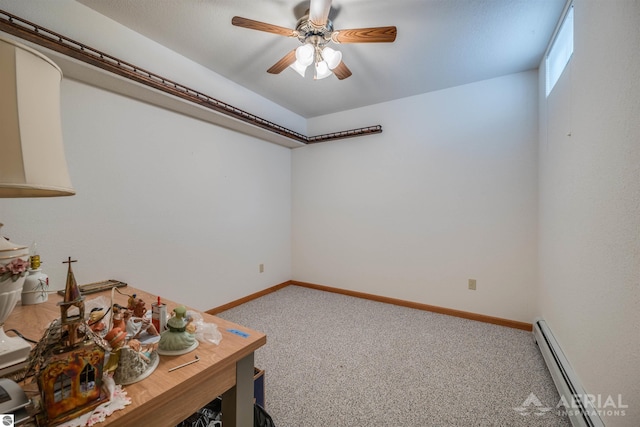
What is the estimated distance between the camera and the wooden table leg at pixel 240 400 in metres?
0.80

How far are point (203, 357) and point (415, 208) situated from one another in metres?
2.66

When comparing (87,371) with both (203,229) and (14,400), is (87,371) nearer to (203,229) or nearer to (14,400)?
(14,400)

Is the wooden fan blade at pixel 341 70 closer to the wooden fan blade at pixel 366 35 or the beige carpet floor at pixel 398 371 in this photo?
the wooden fan blade at pixel 366 35

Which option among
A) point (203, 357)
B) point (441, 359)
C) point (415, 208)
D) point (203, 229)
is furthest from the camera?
point (415, 208)

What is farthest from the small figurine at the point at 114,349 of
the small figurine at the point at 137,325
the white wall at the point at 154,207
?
the white wall at the point at 154,207

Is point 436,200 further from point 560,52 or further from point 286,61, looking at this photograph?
point 286,61

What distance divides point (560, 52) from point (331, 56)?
168cm

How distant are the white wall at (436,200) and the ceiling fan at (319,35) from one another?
4.71 ft

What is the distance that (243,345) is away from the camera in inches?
33.1

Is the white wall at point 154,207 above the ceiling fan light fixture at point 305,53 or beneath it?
beneath

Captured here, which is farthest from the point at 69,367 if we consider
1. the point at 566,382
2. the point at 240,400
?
the point at 566,382

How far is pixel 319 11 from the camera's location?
141 centimetres

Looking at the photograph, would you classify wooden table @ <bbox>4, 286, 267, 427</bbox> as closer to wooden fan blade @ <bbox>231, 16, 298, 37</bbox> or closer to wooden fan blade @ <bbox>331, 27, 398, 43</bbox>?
wooden fan blade @ <bbox>231, 16, 298, 37</bbox>

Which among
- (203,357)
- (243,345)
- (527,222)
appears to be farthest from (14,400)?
(527,222)
